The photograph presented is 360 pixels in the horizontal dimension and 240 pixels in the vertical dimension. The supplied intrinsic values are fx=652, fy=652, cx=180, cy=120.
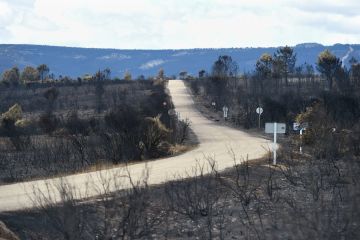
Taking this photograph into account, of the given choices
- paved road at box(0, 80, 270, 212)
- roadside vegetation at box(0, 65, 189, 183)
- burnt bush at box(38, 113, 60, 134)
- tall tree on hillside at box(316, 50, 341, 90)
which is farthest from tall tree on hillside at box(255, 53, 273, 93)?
burnt bush at box(38, 113, 60, 134)

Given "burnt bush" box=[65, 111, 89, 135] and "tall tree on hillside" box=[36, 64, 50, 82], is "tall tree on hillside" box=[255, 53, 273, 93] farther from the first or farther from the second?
"tall tree on hillside" box=[36, 64, 50, 82]

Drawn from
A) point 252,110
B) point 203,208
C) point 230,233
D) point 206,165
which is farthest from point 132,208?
point 252,110

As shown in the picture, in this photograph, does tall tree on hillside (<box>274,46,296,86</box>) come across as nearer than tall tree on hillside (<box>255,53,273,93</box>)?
No

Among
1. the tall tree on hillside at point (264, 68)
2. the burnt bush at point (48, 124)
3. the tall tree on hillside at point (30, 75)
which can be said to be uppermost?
the tall tree on hillside at point (264, 68)

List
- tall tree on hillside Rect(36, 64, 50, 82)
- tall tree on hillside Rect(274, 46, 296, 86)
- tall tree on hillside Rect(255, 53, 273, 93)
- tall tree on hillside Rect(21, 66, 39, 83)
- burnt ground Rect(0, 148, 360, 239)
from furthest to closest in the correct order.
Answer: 1. tall tree on hillside Rect(36, 64, 50, 82)
2. tall tree on hillside Rect(21, 66, 39, 83)
3. tall tree on hillside Rect(274, 46, 296, 86)
4. tall tree on hillside Rect(255, 53, 273, 93)
5. burnt ground Rect(0, 148, 360, 239)

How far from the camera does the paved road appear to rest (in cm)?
1388

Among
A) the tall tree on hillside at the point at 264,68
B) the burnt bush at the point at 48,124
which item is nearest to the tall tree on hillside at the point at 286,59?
the tall tree on hillside at the point at 264,68

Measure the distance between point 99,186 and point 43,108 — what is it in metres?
59.7

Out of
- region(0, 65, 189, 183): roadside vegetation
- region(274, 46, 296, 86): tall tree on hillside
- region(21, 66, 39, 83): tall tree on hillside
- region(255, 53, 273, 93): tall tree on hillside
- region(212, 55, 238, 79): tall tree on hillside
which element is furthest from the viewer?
region(21, 66, 39, 83): tall tree on hillside

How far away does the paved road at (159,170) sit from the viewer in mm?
13883

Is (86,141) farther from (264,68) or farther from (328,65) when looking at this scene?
(264,68)

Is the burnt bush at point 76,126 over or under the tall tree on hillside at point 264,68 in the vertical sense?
under

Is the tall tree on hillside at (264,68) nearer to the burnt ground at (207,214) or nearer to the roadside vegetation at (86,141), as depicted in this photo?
the roadside vegetation at (86,141)

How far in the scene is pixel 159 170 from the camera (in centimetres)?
2059
